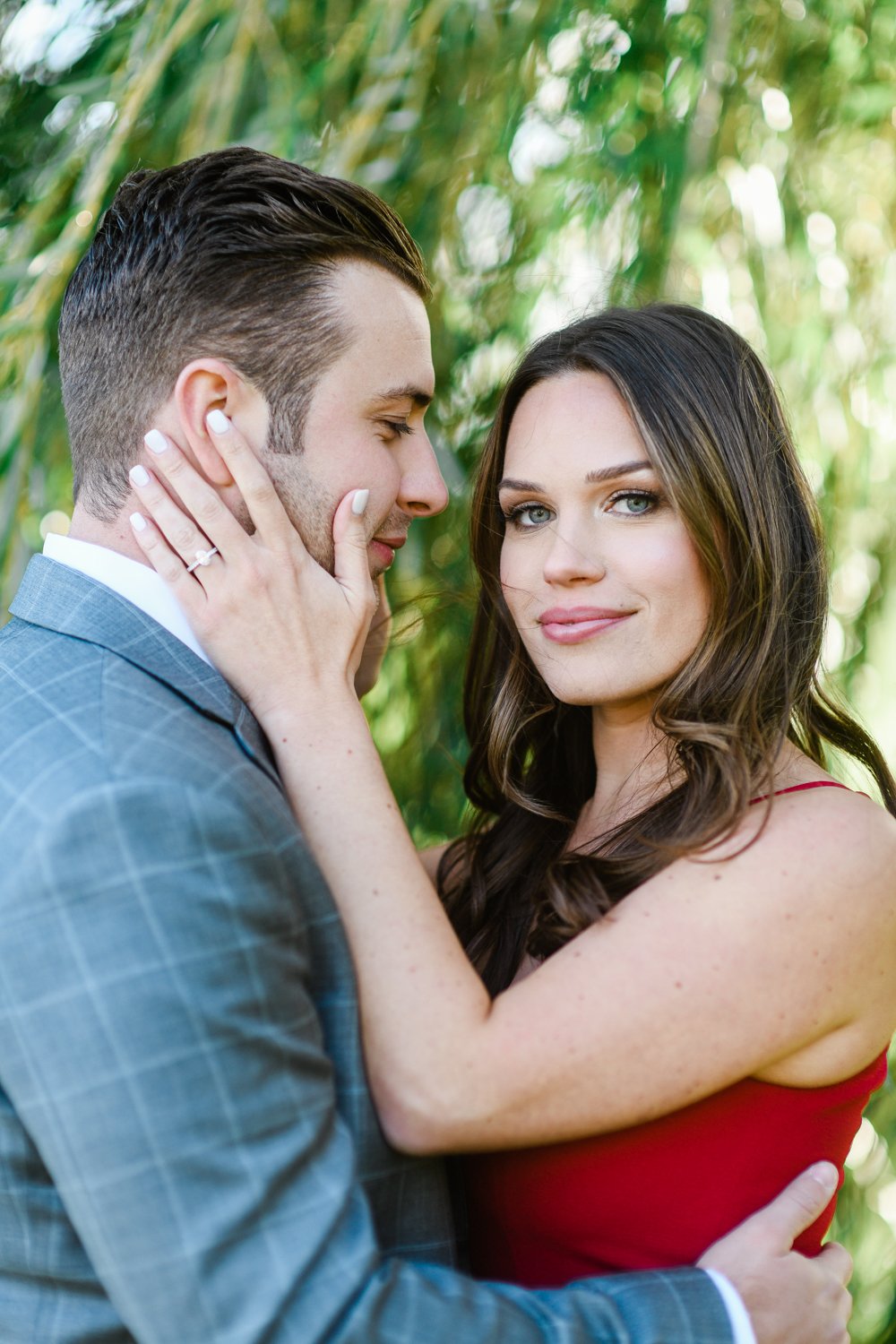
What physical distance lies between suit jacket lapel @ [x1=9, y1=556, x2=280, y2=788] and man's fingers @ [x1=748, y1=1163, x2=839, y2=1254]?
757 millimetres

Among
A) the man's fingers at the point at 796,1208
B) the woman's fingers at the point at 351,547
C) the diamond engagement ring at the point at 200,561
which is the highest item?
the diamond engagement ring at the point at 200,561

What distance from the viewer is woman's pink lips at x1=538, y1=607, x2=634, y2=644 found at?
1.77 meters

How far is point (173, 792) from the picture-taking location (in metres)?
1.18

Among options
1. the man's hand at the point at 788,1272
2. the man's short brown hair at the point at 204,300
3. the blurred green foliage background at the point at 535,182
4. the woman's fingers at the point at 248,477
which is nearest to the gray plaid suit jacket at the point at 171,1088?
the man's hand at the point at 788,1272

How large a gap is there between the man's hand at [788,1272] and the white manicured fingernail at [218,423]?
1105 mm

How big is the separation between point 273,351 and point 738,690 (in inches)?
30.0

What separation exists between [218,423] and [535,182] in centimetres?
115

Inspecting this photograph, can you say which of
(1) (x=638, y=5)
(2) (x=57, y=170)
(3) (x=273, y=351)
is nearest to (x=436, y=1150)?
(3) (x=273, y=351)

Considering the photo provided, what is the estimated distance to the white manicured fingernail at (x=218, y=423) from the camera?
1560 millimetres

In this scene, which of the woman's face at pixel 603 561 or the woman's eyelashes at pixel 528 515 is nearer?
the woman's face at pixel 603 561

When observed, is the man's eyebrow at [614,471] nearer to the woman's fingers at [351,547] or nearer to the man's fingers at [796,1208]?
the woman's fingers at [351,547]

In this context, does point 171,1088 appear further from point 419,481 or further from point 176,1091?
point 419,481

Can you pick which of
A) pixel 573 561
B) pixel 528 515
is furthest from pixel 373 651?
pixel 573 561

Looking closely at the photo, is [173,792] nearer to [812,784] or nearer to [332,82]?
A: [812,784]
